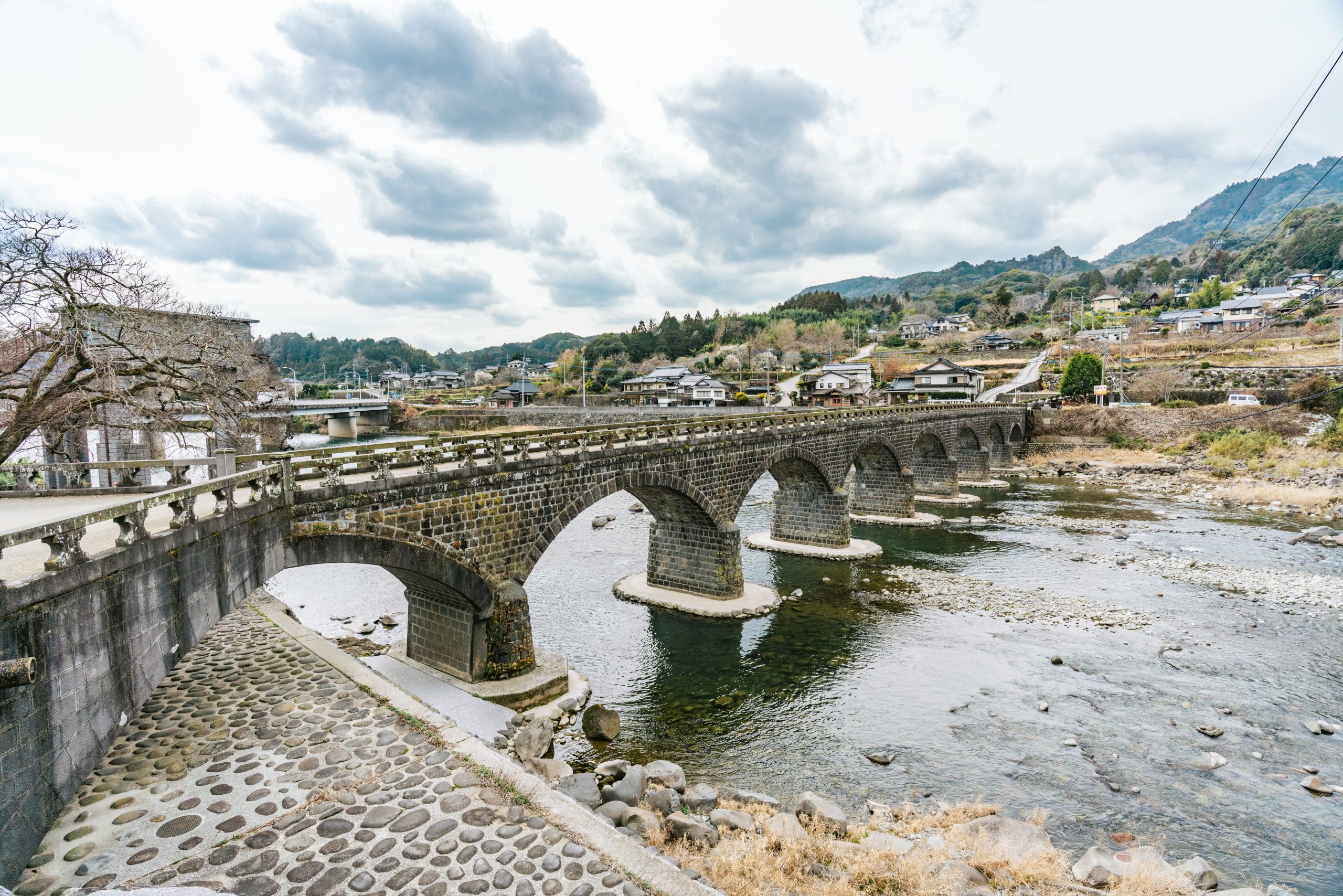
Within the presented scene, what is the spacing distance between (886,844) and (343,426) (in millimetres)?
87355

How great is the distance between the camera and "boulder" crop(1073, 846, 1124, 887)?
938 cm

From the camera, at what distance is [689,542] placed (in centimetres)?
2441

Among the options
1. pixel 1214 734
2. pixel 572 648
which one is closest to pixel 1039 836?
pixel 1214 734

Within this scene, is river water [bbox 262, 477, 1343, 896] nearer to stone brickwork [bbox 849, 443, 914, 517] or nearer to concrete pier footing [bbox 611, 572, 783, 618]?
concrete pier footing [bbox 611, 572, 783, 618]

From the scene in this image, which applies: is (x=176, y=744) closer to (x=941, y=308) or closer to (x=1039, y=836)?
(x=1039, y=836)

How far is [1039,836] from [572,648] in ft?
43.5

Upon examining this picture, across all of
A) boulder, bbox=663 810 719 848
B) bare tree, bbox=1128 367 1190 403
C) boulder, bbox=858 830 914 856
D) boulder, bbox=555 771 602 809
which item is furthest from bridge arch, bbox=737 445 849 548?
bare tree, bbox=1128 367 1190 403

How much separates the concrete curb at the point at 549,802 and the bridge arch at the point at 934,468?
4061 cm

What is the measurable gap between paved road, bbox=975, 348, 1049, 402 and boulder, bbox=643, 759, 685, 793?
2908 inches

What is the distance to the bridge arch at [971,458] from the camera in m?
52.2

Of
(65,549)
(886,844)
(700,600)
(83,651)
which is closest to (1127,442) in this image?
(700,600)

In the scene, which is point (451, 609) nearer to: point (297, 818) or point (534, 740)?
point (534, 740)

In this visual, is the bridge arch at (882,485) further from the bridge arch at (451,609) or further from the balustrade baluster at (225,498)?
the balustrade baluster at (225,498)

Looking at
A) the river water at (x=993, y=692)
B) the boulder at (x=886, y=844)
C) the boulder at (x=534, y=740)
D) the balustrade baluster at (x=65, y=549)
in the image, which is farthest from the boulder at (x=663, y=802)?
the balustrade baluster at (x=65, y=549)
